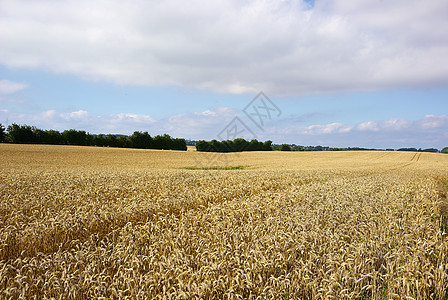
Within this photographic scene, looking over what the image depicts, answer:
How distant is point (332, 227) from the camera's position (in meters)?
5.58

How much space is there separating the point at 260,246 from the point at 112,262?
2.39 metres

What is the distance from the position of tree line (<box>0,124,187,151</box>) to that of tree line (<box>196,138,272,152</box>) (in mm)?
7966

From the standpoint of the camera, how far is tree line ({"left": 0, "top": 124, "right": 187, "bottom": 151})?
231ft

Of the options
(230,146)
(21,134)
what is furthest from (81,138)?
(230,146)

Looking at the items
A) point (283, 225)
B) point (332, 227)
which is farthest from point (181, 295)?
point (332, 227)

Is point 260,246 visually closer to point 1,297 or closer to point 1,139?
point 1,297

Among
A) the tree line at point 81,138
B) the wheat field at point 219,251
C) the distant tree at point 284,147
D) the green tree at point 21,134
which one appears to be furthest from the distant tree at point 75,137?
the wheat field at point 219,251

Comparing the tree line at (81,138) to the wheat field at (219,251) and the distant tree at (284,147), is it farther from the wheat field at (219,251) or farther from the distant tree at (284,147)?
the wheat field at (219,251)

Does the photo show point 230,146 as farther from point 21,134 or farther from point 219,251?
point 219,251

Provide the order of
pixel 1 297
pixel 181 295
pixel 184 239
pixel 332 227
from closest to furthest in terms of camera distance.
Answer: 1. pixel 181 295
2. pixel 1 297
3. pixel 184 239
4. pixel 332 227

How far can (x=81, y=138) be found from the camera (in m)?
78.1

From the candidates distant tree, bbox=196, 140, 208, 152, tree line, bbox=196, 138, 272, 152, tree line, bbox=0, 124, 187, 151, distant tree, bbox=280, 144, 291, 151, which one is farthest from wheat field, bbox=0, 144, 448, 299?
distant tree, bbox=280, 144, 291, 151

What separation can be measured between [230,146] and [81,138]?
48.3m

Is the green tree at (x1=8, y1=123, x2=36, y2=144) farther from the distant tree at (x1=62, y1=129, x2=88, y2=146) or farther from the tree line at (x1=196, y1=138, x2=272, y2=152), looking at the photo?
the tree line at (x1=196, y1=138, x2=272, y2=152)
